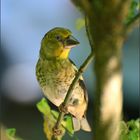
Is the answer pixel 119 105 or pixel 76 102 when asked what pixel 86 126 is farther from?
pixel 119 105

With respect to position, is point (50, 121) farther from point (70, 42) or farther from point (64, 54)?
point (64, 54)

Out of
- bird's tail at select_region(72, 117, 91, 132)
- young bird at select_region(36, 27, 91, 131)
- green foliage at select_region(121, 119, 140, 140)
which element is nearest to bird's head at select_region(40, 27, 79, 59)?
young bird at select_region(36, 27, 91, 131)

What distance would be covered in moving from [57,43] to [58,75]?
0.12m

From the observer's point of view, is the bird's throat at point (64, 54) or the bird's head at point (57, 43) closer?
the bird's head at point (57, 43)

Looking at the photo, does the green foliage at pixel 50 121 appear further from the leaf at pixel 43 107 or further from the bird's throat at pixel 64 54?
→ the bird's throat at pixel 64 54

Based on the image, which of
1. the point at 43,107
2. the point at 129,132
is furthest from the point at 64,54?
the point at 129,132

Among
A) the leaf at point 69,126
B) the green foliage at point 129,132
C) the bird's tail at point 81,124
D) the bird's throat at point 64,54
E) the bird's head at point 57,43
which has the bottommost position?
the bird's tail at point 81,124

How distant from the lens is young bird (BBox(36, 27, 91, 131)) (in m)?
1.59

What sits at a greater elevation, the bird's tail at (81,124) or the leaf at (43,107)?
the leaf at (43,107)

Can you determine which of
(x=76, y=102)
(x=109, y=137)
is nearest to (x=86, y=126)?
(x=76, y=102)

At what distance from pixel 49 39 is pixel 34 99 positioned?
3542 millimetres

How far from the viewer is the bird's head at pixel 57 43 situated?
1454mm

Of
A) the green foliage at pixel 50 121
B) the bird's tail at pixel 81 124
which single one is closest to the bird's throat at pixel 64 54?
the bird's tail at pixel 81 124

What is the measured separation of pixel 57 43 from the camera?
1.60 metres
